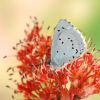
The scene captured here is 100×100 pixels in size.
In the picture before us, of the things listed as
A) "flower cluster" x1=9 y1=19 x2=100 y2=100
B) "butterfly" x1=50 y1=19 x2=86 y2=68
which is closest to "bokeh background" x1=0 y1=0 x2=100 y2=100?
"flower cluster" x1=9 y1=19 x2=100 y2=100

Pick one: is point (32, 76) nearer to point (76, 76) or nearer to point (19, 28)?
point (76, 76)

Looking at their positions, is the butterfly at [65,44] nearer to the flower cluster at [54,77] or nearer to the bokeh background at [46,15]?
the flower cluster at [54,77]

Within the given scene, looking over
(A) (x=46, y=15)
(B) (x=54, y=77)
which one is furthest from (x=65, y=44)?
(A) (x=46, y=15)

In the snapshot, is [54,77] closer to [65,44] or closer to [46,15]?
[65,44]

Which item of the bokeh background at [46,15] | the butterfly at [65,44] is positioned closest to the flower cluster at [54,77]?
the butterfly at [65,44]

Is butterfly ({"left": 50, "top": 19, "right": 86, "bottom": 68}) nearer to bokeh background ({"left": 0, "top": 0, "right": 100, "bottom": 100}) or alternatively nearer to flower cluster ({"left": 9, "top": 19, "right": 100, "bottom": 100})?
flower cluster ({"left": 9, "top": 19, "right": 100, "bottom": 100})
